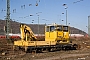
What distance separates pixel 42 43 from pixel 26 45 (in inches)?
83.8

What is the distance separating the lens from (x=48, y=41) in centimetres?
2308

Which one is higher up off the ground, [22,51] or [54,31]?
[54,31]

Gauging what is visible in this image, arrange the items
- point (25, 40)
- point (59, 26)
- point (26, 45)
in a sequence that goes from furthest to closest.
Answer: point (59, 26) → point (25, 40) → point (26, 45)

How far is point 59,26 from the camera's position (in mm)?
24422

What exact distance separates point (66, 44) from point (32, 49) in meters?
5.23

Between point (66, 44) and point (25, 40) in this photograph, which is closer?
point (25, 40)

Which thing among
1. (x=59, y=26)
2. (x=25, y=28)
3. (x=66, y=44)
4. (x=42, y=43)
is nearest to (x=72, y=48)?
(x=66, y=44)

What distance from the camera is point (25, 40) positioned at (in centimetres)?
2284

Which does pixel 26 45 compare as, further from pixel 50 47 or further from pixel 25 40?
pixel 50 47

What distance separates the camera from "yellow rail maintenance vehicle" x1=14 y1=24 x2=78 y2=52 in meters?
21.7

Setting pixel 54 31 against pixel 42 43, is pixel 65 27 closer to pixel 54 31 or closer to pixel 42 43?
pixel 54 31

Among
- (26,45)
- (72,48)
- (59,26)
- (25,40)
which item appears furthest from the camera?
(72,48)

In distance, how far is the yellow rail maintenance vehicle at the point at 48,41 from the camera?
21.7m

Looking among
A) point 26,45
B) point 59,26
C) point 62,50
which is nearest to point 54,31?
point 59,26
